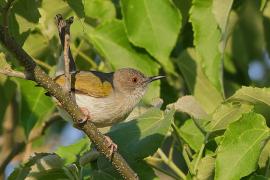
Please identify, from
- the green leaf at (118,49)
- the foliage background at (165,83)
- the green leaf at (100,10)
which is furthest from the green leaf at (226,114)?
the green leaf at (100,10)

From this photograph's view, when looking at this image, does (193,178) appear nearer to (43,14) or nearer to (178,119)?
(178,119)

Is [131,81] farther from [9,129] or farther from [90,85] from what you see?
[9,129]

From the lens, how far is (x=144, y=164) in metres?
3.73

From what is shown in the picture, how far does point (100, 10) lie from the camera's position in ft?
15.2

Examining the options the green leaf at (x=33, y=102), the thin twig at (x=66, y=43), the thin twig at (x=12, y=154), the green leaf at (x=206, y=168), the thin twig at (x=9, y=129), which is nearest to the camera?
the thin twig at (x=66, y=43)

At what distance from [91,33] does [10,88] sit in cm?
75

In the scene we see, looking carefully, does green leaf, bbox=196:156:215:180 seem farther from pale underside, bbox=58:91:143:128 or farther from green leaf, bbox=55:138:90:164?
green leaf, bbox=55:138:90:164

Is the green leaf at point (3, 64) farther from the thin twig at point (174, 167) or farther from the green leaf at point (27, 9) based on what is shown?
the thin twig at point (174, 167)

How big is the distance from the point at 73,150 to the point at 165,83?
95cm

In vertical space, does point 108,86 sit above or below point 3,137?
above

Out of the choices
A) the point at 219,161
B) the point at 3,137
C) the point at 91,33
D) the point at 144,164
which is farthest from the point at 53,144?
the point at 219,161

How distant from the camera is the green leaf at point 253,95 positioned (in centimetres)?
351

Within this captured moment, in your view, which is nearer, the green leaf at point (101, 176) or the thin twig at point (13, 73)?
the thin twig at point (13, 73)

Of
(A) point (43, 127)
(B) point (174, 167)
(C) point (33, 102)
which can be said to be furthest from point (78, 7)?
(A) point (43, 127)
